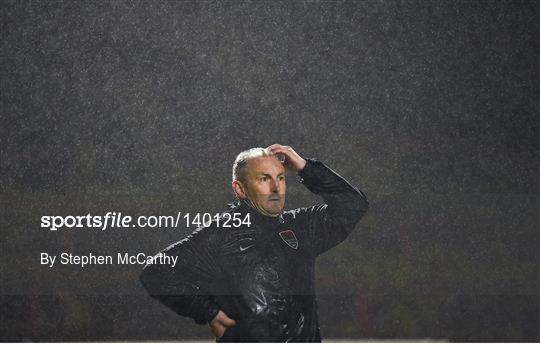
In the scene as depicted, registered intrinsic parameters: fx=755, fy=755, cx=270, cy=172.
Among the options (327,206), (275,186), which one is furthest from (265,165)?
(327,206)

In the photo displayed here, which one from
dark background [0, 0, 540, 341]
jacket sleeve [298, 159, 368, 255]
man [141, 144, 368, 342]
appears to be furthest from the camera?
dark background [0, 0, 540, 341]

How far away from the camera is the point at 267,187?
2709 mm

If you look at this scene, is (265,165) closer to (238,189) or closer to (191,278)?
(238,189)

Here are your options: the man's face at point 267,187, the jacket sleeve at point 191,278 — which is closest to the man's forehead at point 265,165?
the man's face at point 267,187

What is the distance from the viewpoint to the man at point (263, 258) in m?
2.62

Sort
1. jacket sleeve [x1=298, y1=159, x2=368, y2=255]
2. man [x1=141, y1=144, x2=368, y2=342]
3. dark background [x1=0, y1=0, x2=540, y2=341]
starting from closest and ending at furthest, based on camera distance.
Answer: man [x1=141, y1=144, x2=368, y2=342] < jacket sleeve [x1=298, y1=159, x2=368, y2=255] < dark background [x1=0, y1=0, x2=540, y2=341]

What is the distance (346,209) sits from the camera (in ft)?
9.09

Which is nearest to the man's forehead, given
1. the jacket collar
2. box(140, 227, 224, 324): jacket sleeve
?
the jacket collar

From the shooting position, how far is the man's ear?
9.08ft

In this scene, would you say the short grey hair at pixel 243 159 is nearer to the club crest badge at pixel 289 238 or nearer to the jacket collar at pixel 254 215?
the jacket collar at pixel 254 215

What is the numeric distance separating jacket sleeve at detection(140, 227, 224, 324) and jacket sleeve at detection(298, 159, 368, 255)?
0.37 m

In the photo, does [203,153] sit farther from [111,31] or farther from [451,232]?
[451,232]

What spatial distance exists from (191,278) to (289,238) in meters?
0.38

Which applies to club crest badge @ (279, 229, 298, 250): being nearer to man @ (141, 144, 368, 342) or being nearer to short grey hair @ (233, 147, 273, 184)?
man @ (141, 144, 368, 342)
